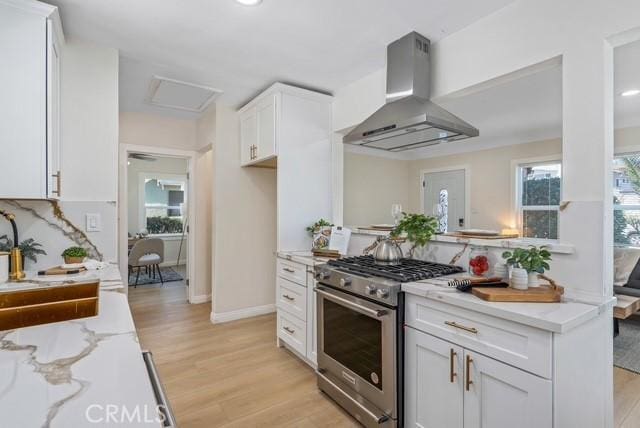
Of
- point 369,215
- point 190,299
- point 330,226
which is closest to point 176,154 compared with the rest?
point 190,299

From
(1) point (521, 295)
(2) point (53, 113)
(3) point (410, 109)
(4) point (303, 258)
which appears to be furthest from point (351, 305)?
(2) point (53, 113)

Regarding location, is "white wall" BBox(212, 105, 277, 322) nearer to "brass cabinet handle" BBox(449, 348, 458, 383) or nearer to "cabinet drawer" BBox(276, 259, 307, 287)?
"cabinet drawer" BBox(276, 259, 307, 287)

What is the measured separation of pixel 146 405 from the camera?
651mm

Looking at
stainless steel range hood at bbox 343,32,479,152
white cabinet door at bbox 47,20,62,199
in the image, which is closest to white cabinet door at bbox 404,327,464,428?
stainless steel range hood at bbox 343,32,479,152

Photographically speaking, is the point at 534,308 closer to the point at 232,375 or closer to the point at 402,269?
the point at 402,269

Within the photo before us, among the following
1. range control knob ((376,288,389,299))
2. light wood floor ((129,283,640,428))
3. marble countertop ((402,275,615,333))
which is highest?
marble countertop ((402,275,615,333))

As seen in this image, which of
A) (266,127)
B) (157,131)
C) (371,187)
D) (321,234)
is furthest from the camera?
(371,187)

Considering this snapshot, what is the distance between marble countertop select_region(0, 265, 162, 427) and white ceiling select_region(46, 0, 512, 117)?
1817mm

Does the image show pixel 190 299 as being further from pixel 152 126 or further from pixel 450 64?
pixel 450 64

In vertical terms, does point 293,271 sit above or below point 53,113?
below

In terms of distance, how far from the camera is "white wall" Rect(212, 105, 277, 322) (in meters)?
3.67

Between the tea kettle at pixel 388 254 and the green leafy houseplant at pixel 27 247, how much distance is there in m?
2.15

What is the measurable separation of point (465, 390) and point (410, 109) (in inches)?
63.4

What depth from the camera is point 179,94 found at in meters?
3.34
